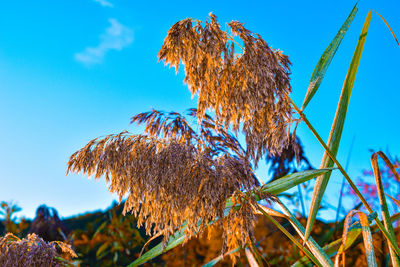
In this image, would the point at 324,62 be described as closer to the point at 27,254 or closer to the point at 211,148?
the point at 211,148

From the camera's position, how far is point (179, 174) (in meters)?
1.85

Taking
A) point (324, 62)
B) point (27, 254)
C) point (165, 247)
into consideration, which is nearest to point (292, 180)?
point (324, 62)

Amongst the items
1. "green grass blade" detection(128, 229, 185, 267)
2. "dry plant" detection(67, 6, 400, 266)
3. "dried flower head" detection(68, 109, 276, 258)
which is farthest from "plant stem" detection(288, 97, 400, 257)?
"green grass blade" detection(128, 229, 185, 267)

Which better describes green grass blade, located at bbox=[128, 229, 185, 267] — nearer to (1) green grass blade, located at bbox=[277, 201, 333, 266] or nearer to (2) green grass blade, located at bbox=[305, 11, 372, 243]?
(1) green grass blade, located at bbox=[277, 201, 333, 266]

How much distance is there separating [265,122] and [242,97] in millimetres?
190

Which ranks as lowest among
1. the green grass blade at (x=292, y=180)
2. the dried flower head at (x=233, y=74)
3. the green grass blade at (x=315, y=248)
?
the green grass blade at (x=315, y=248)

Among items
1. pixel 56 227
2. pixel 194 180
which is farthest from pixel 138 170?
pixel 56 227

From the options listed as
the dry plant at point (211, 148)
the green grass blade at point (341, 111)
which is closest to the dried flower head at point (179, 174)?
the dry plant at point (211, 148)

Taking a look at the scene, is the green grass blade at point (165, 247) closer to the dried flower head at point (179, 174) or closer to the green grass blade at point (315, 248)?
the dried flower head at point (179, 174)

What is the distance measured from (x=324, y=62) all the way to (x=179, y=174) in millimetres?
862

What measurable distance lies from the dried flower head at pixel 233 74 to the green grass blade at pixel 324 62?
27cm

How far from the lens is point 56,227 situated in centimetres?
407

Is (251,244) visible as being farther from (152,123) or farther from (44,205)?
(44,205)

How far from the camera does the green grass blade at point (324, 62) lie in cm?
153
